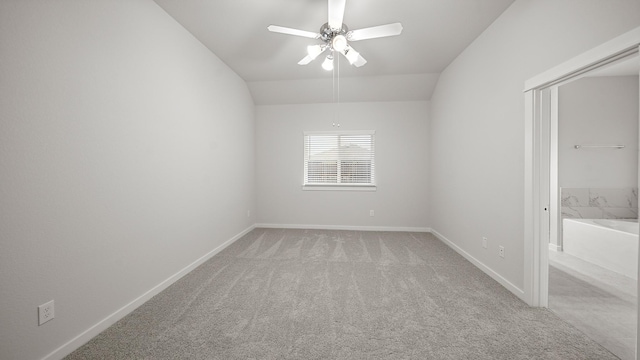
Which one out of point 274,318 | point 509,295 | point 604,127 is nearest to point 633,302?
point 509,295

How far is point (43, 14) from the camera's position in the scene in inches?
53.0

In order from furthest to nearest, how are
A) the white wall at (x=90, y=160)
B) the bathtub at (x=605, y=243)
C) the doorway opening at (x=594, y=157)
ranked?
the doorway opening at (x=594, y=157)
the bathtub at (x=605, y=243)
the white wall at (x=90, y=160)

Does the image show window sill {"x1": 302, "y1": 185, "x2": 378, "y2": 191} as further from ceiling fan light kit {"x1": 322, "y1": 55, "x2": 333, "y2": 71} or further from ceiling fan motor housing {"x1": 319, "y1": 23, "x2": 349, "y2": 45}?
ceiling fan motor housing {"x1": 319, "y1": 23, "x2": 349, "y2": 45}

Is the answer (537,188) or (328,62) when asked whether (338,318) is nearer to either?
(537,188)

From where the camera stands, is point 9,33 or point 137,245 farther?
point 137,245

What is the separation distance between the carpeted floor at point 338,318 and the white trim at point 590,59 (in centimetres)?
183

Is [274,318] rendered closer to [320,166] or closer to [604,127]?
[320,166]

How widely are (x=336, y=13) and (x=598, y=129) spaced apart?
14.5 ft

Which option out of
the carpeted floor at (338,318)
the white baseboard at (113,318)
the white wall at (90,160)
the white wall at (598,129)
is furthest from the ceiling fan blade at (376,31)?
the white wall at (598,129)

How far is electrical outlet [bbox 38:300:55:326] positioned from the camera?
1.33m

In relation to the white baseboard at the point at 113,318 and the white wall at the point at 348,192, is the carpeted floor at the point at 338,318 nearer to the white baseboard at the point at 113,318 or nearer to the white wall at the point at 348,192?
the white baseboard at the point at 113,318

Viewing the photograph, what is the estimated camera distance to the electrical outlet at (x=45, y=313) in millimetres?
1331

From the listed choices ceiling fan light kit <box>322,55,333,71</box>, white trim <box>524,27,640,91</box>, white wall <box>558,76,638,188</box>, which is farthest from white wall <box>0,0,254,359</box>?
white wall <box>558,76,638,188</box>

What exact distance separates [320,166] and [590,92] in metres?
4.39
